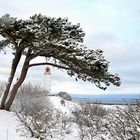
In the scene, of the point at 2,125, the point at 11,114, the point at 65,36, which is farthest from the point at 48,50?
the point at 2,125

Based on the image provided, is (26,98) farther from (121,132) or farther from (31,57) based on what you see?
(121,132)

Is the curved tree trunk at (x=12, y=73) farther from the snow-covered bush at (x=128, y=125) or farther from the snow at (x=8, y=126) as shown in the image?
the snow-covered bush at (x=128, y=125)

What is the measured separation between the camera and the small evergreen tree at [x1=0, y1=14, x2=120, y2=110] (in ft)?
68.2

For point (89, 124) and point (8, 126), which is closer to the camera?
point (89, 124)

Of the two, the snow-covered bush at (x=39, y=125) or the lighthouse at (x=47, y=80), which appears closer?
the snow-covered bush at (x=39, y=125)

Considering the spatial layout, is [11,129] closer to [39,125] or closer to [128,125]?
[39,125]

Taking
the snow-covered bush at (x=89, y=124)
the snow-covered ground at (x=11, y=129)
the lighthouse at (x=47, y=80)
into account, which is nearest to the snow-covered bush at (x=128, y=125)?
the snow-covered bush at (x=89, y=124)

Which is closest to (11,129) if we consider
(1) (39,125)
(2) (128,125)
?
(1) (39,125)

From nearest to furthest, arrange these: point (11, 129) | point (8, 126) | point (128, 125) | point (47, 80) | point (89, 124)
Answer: point (128, 125)
point (89, 124)
point (11, 129)
point (8, 126)
point (47, 80)

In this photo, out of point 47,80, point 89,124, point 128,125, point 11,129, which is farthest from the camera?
point 47,80

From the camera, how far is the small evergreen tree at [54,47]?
2080 centimetres

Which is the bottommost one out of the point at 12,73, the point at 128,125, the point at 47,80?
the point at 128,125

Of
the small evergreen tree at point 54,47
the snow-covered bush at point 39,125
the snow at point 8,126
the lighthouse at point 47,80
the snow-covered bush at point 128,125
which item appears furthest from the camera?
the lighthouse at point 47,80

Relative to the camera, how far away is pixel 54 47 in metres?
20.8
